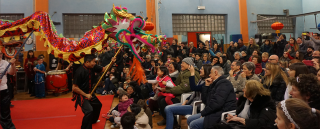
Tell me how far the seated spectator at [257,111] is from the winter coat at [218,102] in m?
0.29

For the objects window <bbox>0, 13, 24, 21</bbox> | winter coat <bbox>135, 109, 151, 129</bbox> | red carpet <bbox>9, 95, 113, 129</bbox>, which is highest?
window <bbox>0, 13, 24, 21</bbox>

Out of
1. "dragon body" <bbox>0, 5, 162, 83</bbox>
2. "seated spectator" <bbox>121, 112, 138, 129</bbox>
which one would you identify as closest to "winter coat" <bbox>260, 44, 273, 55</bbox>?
"dragon body" <bbox>0, 5, 162, 83</bbox>

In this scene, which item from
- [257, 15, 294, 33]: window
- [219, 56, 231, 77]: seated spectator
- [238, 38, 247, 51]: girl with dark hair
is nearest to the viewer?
[219, 56, 231, 77]: seated spectator

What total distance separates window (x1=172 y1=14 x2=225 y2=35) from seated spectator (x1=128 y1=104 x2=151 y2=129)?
9.74m

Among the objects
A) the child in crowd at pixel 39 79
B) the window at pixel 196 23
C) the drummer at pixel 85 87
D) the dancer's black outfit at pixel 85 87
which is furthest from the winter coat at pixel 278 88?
the window at pixel 196 23

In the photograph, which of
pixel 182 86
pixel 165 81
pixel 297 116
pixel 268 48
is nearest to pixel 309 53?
pixel 268 48

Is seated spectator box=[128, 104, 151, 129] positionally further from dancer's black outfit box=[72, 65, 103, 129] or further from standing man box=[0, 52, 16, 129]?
standing man box=[0, 52, 16, 129]

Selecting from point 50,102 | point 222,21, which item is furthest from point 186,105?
point 222,21

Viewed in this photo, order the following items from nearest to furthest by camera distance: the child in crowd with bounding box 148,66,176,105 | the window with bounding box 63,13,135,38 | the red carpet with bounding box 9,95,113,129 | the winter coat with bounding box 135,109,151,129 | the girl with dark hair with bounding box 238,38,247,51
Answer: the winter coat with bounding box 135,109,151,129 → the child in crowd with bounding box 148,66,176,105 → the red carpet with bounding box 9,95,113,129 → the girl with dark hair with bounding box 238,38,247,51 → the window with bounding box 63,13,135,38

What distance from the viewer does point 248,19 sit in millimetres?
13914

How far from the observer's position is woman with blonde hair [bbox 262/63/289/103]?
349 centimetres

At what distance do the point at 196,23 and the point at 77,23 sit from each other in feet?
19.1

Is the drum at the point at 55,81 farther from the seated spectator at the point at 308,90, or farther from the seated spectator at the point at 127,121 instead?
the seated spectator at the point at 308,90

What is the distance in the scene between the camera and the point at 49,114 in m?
5.90
